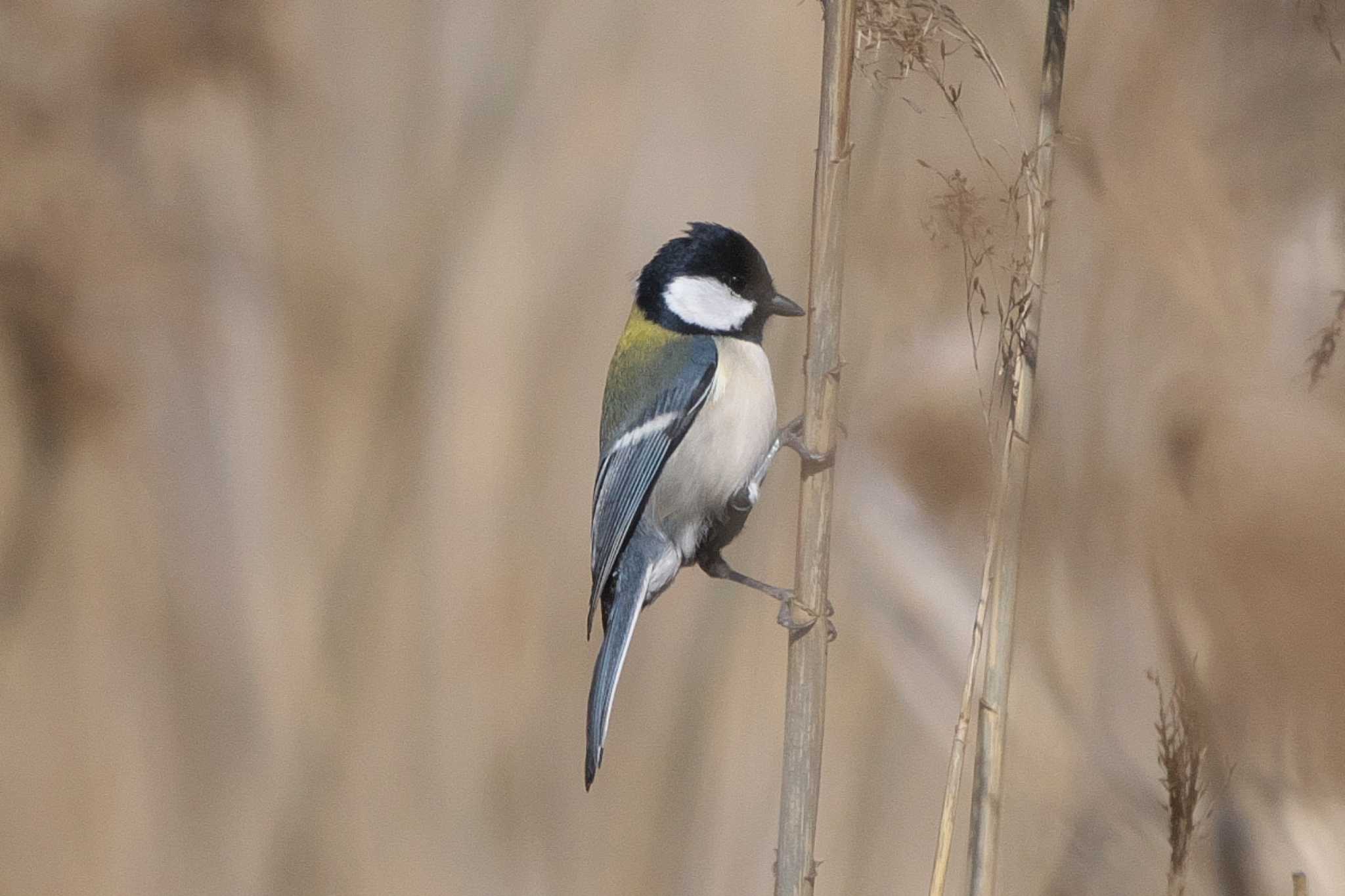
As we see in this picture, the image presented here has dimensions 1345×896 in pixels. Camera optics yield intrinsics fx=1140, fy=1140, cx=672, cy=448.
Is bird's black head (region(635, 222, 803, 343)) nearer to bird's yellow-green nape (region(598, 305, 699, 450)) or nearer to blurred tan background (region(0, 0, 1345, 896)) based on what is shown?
bird's yellow-green nape (region(598, 305, 699, 450))

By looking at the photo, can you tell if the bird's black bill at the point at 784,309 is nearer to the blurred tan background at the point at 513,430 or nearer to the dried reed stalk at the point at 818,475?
the blurred tan background at the point at 513,430

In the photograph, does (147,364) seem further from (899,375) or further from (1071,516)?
(1071,516)

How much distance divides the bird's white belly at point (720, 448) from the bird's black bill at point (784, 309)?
0.16 feet

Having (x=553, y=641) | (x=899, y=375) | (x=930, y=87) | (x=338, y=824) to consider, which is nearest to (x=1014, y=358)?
(x=899, y=375)

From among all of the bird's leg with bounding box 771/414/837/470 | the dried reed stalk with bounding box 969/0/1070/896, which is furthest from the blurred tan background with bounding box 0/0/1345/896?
the dried reed stalk with bounding box 969/0/1070/896

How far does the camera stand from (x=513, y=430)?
135 cm

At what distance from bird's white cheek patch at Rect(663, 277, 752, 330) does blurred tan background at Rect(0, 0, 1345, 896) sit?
14 cm

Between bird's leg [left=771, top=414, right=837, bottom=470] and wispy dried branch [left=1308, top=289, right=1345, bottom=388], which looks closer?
bird's leg [left=771, top=414, right=837, bottom=470]

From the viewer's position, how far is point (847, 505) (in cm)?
129

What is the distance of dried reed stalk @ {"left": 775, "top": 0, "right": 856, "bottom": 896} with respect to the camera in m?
0.75

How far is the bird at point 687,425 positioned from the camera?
1.10 m

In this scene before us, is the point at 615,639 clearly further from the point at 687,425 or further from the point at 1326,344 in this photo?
the point at 1326,344

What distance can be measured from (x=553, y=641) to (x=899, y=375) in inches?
19.8

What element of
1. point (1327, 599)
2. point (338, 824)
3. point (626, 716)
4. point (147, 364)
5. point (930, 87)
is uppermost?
point (930, 87)
